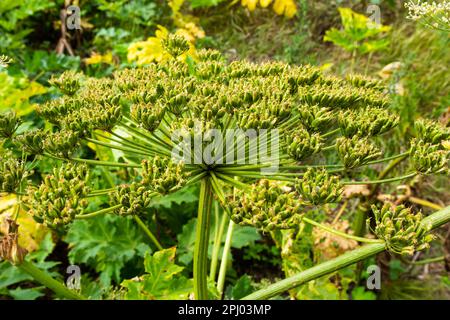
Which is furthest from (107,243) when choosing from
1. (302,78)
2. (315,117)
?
(315,117)

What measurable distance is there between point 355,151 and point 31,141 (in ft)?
4.62

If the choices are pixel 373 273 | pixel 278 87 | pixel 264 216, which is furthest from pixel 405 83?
pixel 264 216

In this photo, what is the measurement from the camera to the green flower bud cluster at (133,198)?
2.02 meters

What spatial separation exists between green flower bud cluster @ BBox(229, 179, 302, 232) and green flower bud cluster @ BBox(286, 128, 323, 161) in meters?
0.21

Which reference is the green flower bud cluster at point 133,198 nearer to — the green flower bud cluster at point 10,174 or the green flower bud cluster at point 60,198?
the green flower bud cluster at point 60,198

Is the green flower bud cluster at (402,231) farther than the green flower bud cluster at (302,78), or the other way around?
the green flower bud cluster at (302,78)

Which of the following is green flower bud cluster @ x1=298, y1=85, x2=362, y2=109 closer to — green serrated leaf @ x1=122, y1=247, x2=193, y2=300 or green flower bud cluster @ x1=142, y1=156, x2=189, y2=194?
green flower bud cluster @ x1=142, y1=156, x2=189, y2=194

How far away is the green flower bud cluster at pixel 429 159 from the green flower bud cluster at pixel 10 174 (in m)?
1.68

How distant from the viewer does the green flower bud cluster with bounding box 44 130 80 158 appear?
2209 millimetres

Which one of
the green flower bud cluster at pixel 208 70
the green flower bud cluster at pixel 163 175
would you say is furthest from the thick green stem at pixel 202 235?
the green flower bud cluster at pixel 208 70

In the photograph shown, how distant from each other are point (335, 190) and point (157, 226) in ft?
7.95

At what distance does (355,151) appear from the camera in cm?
213

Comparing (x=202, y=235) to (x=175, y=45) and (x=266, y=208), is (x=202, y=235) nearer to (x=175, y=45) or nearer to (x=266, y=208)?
(x=266, y=208)
